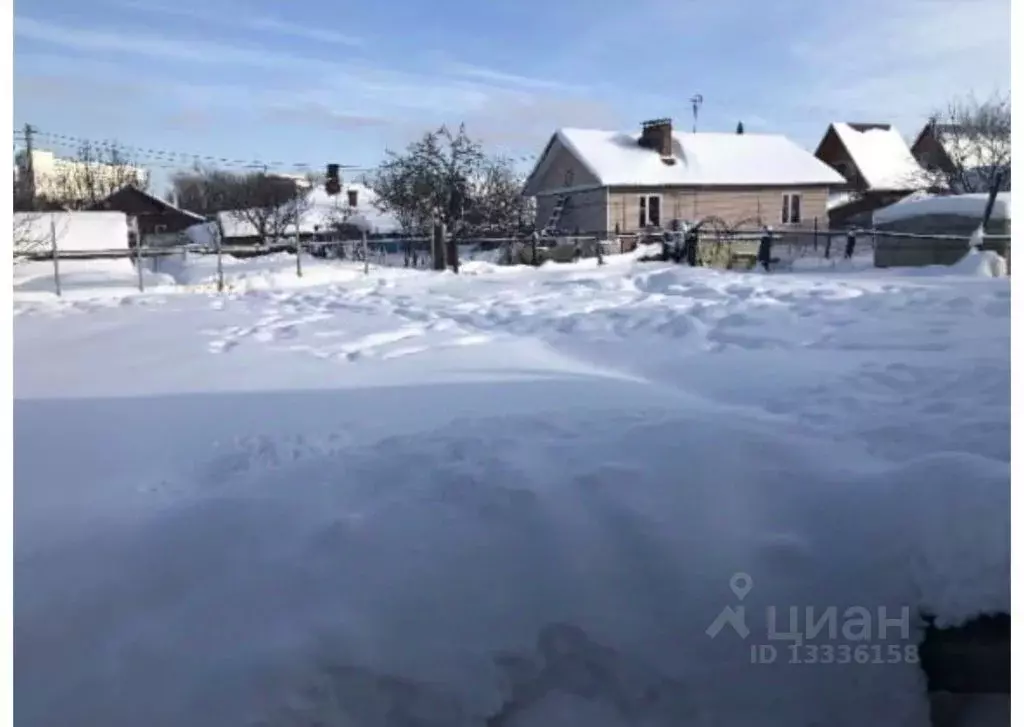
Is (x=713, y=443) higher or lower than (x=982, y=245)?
lower

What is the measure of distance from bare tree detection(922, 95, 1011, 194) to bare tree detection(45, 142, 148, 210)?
172 cm

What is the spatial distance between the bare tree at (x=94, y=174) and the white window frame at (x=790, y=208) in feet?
10.3

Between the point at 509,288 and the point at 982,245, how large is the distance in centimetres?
246

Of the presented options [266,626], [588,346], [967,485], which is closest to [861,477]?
[967,485]

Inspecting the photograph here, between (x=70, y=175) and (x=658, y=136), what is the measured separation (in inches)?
55.6

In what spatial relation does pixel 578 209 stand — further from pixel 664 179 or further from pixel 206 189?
pixel 206 189

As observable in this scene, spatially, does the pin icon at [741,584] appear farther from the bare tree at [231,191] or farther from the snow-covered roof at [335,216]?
the snow-covered roof at [335,216]

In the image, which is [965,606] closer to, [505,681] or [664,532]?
[664,532]

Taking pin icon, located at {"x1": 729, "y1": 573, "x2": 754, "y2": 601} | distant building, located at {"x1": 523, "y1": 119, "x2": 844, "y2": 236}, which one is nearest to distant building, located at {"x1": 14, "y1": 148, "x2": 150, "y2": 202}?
distant building, located at {"x1": 523, "y1": 119, "x2": 844, "y2": 236}

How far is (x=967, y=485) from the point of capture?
1.28 metres

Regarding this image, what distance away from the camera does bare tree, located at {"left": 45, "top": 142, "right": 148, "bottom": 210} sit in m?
1.77

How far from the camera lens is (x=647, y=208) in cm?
335

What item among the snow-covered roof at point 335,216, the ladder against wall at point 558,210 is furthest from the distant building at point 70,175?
the ladder against wall at point 558,210

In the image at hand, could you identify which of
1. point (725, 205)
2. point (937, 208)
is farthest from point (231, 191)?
point (937, 208)
